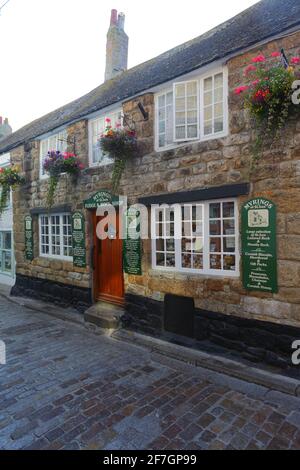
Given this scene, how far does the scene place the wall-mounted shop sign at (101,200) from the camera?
674 centimetres

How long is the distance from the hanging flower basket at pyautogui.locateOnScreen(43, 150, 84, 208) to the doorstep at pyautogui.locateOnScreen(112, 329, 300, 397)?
4135 mm

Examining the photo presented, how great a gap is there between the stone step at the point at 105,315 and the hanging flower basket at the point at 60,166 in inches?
128

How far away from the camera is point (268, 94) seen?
13.6 ft

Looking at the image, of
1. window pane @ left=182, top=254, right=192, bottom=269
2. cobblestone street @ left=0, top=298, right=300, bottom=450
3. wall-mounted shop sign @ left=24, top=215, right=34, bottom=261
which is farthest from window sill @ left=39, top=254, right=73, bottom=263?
window pane @ left=182, top=254, right=192, bottom=269

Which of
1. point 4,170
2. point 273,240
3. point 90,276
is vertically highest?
point 4,170

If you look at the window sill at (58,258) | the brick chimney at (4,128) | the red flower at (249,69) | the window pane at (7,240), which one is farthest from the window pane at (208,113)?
the brick chimney at (4,128)

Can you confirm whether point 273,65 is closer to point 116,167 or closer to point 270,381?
point 116,167

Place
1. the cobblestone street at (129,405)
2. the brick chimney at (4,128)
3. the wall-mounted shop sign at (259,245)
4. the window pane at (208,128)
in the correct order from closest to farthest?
the cobblestone street at (129,405)
the wall-mounted shop sign at (259,245)
the window pane at (208,128)
the brick chimney at (4,128)

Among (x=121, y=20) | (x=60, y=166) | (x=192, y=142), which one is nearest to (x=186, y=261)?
(x=192, y=142)

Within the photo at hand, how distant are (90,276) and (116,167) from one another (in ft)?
9.33

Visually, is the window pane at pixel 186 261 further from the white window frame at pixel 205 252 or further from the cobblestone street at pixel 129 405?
the cobblestone street at pixel 129 405

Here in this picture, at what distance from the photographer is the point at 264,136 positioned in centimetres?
450

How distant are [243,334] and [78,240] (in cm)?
469

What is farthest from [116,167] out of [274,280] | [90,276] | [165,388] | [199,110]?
[165,388]
